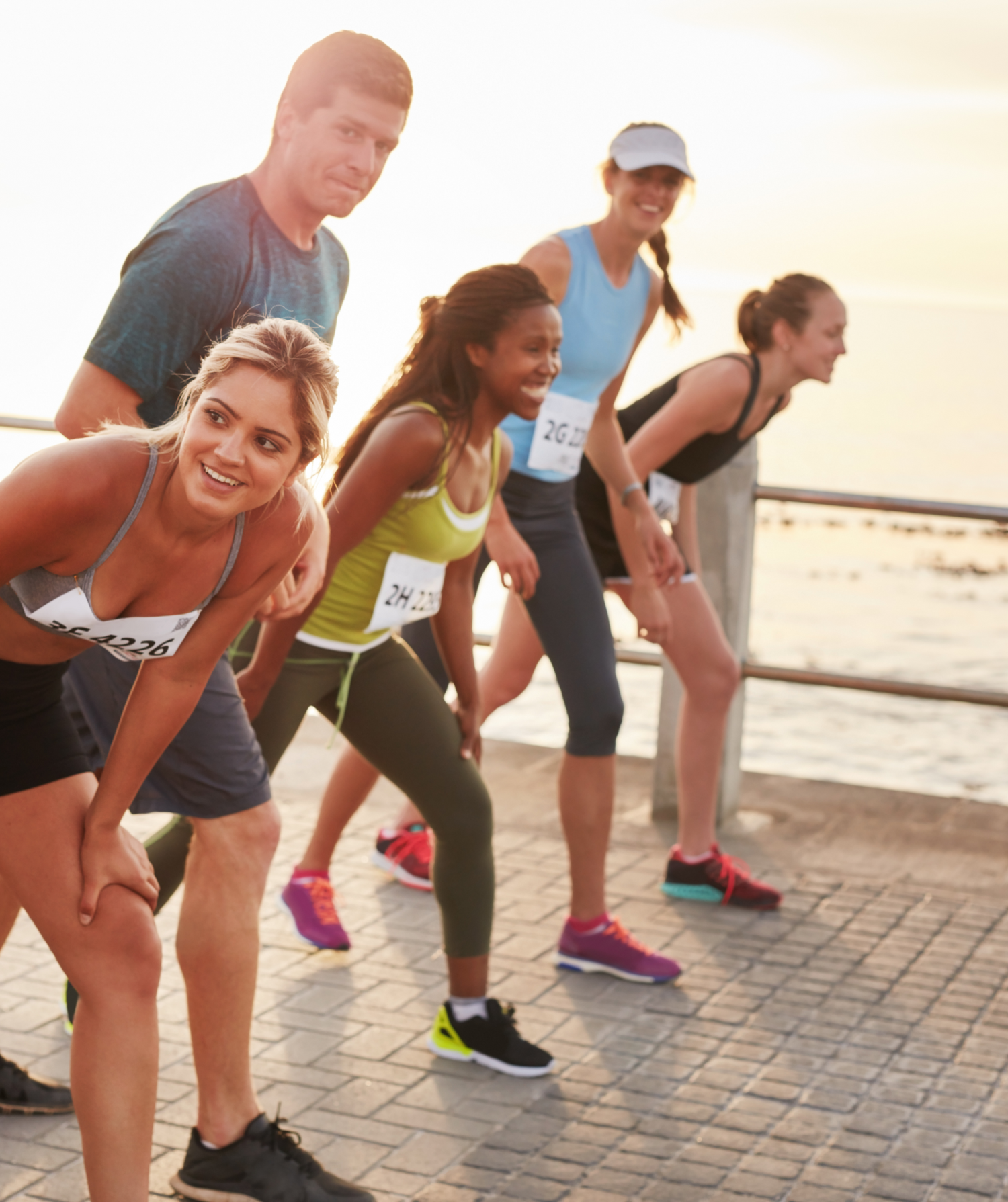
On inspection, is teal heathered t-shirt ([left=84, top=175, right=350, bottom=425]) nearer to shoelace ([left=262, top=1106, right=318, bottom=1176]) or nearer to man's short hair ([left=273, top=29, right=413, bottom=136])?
man's short hair ([left=273, top=29, right=413, bottom=136])

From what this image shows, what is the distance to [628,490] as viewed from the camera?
4582mm

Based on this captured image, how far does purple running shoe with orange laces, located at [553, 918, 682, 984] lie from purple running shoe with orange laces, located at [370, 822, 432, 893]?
737 mm

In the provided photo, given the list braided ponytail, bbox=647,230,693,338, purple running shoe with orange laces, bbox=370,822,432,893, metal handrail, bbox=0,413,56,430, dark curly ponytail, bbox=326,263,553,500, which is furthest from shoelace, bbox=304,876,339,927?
metal handrail, bbox=0,413,56,430

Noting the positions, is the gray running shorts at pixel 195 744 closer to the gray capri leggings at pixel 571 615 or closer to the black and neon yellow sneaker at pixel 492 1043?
the black and neon yellow sneaker at pixel 492 1043

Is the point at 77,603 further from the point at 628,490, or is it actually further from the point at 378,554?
the point at 628,490

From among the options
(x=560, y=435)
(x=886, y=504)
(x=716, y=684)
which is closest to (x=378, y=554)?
(x=560, y=435)

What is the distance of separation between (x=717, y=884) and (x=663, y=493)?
1.18 m

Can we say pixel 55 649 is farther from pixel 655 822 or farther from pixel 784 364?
pixel 655 822

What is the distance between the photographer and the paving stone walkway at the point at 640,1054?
3127 millimetres

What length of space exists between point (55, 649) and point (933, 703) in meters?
10.3

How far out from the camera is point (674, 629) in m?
4.92

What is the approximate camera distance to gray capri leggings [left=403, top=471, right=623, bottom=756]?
4160 mm

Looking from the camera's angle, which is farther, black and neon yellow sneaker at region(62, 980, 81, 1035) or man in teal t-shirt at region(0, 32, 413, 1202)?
black and neon yellow sneaker at region(62, 980, 81, 1035)

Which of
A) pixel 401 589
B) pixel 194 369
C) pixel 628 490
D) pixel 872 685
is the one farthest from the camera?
pixel 872 685
